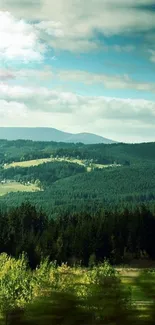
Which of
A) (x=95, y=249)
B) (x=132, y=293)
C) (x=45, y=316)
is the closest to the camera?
(x=132, y=293)

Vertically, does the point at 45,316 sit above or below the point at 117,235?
above

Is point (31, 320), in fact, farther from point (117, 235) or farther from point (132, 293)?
point (117, 235)

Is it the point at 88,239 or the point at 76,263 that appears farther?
the point at 88,239

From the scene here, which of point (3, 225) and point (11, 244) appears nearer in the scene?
point (11, 244)

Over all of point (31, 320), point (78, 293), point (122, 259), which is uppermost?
point (78, 293)

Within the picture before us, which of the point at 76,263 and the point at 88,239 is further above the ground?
the point at 88,239

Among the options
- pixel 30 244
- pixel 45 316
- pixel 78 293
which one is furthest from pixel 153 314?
pixel 30 244

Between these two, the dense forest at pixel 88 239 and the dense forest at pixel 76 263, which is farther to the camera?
the dense forest at pixel 88 239

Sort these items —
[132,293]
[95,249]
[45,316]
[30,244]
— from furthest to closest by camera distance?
[95,249], [30,244], [45,316], [132,293]

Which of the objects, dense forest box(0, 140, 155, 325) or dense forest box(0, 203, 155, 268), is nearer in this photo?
dense forest box(0, 140, 155, 325)

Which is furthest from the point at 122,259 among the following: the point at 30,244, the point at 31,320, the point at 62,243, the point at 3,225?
the point at 31,320
